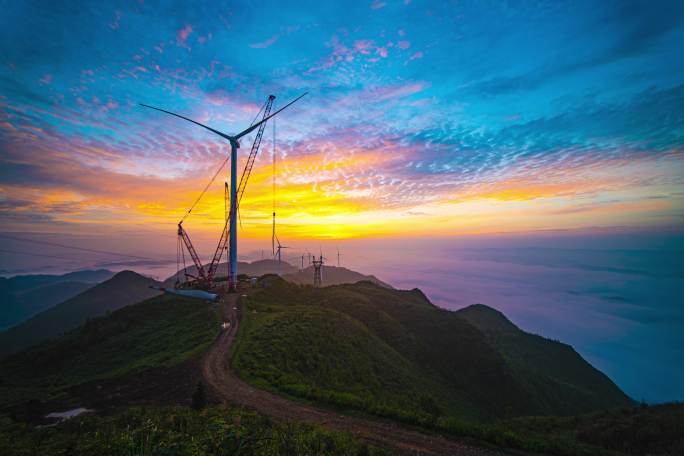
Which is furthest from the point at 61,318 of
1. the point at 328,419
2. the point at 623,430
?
the point at 623,430

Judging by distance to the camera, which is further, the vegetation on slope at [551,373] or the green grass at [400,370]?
the vegetation on slope at [551,373]

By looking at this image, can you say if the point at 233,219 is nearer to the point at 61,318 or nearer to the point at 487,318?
the point at 487,318

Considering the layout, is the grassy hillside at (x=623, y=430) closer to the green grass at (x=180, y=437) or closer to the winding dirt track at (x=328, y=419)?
the winding dirt track at (x=328, y=419)

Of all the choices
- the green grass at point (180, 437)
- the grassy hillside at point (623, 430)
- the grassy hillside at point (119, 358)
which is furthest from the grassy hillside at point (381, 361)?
the grassy hillside at point (623, 430)

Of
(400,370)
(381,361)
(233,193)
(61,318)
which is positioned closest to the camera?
(381,361)

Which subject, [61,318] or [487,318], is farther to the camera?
[487,318]

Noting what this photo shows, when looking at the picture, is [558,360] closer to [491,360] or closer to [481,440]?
[491,360]
